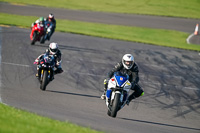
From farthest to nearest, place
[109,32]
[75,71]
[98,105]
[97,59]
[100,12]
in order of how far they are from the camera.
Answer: [100,12] < [109,32] < [97,59] < [75,71] < [98,105]

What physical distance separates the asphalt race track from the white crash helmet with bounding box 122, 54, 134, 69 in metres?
1.52

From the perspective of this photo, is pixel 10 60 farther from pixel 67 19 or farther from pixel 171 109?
pixel 67 19

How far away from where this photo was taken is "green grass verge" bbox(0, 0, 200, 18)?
38.8 m

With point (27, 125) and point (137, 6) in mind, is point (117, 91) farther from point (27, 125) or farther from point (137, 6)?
point (137, 6)

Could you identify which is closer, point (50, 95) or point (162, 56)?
point (50, 95)

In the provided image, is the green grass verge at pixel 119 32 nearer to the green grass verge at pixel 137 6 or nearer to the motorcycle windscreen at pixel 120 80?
the green grass verge at pixel 137 6

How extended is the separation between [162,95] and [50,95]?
4.32 metres

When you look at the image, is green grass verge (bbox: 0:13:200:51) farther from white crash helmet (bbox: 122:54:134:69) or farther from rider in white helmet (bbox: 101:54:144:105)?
white crash helmet (bbox: 122:54:134:69)

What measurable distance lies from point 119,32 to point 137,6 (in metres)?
12.9

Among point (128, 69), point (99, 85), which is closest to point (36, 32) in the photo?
point (99, 85)

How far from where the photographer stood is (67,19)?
32.8 m

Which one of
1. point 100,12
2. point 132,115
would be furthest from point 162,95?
point 100,12

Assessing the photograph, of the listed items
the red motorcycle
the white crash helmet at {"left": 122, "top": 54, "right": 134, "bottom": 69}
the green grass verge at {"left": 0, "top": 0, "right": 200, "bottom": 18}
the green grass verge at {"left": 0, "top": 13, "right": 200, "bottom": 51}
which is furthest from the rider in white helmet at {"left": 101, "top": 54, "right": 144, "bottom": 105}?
the green grass verge at {"left": 0, "top": 0, "right": 200, "bottom": 18}

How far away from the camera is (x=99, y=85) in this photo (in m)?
14.9
